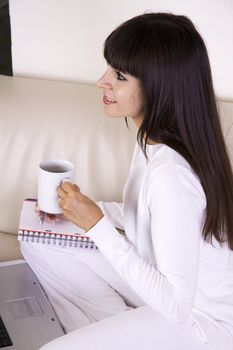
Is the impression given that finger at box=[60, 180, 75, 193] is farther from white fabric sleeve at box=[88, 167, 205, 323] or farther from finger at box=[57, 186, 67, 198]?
white fabric sleeve at box=[88, 167, 205, 323]

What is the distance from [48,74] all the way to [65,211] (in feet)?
2.78

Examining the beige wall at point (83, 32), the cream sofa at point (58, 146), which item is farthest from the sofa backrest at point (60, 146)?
the beige wall at point (83, 32)

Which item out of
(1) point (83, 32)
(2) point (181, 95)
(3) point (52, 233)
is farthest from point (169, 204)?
(1) point (83, 32)

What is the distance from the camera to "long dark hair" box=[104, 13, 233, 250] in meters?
1.02

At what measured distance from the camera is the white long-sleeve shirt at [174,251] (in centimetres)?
98

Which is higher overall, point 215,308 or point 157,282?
point 157,282

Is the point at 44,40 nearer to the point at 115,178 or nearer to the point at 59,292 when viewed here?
the point at 115,178

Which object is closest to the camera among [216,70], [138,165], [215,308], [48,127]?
[215,308]

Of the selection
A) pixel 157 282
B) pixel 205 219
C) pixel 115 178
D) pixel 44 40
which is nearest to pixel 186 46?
pixel 205 219

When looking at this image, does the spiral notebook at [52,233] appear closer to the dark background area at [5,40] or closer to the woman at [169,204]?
the woman at [169,204]

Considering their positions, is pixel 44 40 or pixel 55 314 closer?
pixel 55 314

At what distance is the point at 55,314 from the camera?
1.37 metres

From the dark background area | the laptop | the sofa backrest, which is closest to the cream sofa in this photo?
the sofa backrest

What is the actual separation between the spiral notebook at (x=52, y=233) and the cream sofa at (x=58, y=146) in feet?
0.73
